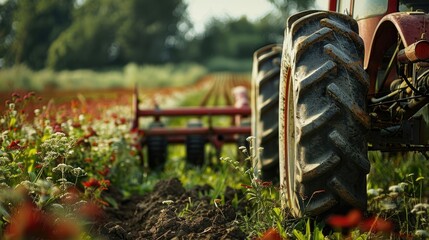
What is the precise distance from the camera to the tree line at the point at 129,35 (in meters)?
49.0

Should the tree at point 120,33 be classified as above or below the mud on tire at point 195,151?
below

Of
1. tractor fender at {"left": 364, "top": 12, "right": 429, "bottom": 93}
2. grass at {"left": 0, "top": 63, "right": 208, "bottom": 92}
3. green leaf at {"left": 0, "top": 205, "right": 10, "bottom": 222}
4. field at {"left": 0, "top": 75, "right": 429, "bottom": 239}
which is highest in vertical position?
tractor fender at {"left": 364, "top": 12, "right": 429, "bottom": 93}

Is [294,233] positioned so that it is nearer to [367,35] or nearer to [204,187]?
[367,35]

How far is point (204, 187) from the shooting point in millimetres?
5613

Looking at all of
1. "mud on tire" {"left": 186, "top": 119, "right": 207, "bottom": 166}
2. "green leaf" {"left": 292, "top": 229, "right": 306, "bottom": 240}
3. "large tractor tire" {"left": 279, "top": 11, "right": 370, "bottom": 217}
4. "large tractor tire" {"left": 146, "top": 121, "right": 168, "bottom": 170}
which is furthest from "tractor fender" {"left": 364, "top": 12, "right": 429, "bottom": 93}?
"large tractor tire" {"left": 146, "top": 121, "right": 168, "bottom": 170}

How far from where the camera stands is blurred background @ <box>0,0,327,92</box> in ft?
128

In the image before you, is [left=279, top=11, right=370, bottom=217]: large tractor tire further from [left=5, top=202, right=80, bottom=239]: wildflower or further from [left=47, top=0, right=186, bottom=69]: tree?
[left=47, top=0, right=186, bottom=69]: tree

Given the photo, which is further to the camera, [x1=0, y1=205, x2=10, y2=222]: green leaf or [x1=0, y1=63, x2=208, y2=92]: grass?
[x1=0, y1=63, x2=208, y2=92]: grass

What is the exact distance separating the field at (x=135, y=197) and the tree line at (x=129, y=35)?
83.8 ft

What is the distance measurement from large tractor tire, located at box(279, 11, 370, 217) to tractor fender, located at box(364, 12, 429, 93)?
235mm

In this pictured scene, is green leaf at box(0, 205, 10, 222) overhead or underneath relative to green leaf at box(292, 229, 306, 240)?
overhead

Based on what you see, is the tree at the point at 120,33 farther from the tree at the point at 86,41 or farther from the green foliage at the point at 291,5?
the green foliage at the point at 291,5

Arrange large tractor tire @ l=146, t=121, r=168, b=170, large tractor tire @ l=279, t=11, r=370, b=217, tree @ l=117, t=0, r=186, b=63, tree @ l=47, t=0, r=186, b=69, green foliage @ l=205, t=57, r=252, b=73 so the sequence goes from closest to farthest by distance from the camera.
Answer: large tractor tire @ l=279, t=11, r=370, b=217
large tractor tire @ l=146, t=121, r=168, b=170
tree @ l=47, t=0, r=186, b=69
tree @ l=117, t=0, r=186, b=63
green foliage @ l=205, t=57, r=252, b=73

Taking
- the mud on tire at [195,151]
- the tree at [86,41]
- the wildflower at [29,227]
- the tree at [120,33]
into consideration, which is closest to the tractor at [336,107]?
the wildflower at [29,227]
